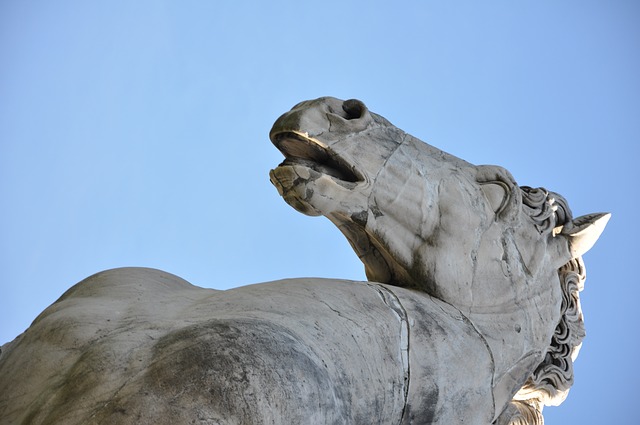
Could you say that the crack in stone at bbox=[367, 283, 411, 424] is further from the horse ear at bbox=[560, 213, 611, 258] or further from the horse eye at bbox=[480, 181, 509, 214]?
the horse ear at bbox=[560, 213, 611, 258]

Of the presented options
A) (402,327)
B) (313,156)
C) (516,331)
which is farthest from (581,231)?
(313,156)

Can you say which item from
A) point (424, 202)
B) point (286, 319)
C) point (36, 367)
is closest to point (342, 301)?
point (286, 319)

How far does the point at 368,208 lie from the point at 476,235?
394mm

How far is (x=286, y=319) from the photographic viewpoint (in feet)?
8.08

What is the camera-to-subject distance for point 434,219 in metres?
2.94

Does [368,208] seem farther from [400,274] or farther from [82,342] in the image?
[82,342]

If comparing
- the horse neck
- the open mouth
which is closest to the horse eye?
the horse neck

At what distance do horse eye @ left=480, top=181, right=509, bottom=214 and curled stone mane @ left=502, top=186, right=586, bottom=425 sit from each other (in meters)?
0.16

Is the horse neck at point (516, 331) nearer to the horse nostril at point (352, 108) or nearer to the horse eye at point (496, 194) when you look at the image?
the horse eye at point (496, 194)

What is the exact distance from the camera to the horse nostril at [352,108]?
3010mm

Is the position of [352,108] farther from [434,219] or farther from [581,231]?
[581,231]

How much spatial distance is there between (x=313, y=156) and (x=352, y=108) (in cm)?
23

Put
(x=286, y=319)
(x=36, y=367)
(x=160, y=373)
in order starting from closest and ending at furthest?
(x=160, y=373)
(x=36, y=367)
(x=286, y=319)

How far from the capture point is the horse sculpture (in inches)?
82.1
